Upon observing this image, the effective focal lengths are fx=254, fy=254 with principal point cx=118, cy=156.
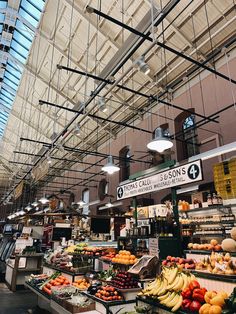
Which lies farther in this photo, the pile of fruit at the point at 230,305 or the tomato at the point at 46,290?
the tomato at the point at 46,290

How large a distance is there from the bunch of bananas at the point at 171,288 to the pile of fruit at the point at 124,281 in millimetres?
889

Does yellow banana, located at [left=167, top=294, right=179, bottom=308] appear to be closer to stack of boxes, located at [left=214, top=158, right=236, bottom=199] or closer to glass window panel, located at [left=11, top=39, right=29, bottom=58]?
stack of boxes, located at [left=214, top=158, right=236, bottom=199]

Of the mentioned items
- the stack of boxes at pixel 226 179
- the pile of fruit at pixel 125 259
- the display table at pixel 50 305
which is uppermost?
the stack of boxes at pixel 226 179

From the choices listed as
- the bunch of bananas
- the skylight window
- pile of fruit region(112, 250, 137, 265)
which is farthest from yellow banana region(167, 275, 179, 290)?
the skylight window

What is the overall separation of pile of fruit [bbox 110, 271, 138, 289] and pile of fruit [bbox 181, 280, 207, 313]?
1.55 m

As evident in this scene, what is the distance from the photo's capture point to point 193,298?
2320mm

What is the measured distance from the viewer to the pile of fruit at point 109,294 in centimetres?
361

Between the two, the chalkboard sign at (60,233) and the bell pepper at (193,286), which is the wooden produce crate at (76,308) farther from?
the chalkboard sign at (60,233)

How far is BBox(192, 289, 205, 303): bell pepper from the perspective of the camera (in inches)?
89.8

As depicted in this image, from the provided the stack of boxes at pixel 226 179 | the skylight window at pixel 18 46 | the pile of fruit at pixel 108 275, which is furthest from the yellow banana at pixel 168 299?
the skylight window at pixel 18 46

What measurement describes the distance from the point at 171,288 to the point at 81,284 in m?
2.52

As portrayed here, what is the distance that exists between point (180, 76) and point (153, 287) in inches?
373

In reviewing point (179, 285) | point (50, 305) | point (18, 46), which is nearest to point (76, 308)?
point (50, 305)

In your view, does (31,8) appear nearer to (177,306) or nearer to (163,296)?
(163,296)
